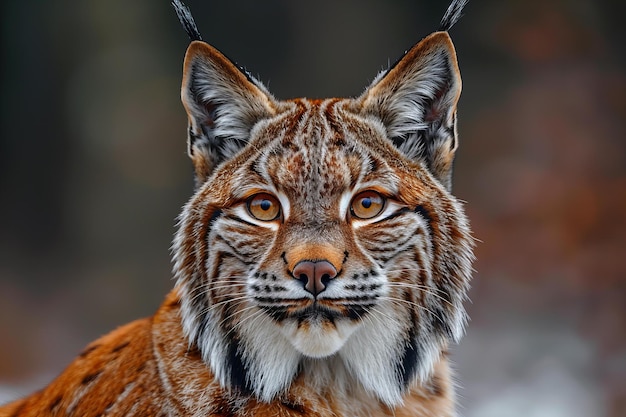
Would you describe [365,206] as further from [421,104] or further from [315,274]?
[421,104]

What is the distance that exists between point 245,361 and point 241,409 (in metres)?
0.21

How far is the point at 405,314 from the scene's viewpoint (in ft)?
11.6

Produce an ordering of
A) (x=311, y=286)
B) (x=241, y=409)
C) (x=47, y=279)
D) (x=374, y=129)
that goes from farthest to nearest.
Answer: (x=47, y=279) → (x=374, y=129) → (x=241, y=409) → (x=311, y=286)

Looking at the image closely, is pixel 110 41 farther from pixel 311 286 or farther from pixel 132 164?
pixel 311 286

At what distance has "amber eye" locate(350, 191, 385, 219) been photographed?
3.46m

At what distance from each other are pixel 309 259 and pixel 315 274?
7 cm

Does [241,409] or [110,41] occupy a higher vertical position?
[110,41]

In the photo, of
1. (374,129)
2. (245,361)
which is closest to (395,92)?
(374,129)

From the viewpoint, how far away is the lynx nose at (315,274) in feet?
10.3

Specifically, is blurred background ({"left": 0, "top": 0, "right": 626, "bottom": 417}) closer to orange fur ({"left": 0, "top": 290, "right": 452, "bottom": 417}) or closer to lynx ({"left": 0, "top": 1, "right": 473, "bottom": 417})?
orange fur ({"left": 0, "top": 290, "right": 452, "bottom": 417})

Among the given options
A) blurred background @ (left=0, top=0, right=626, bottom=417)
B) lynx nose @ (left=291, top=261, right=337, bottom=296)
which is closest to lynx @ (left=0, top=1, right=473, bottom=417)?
lynx nose @ (left=291, top=261, right=337, bottom=296)

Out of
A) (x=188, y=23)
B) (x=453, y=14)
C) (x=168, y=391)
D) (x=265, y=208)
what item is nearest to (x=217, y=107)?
(x=188, y=23)

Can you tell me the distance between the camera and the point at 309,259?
10.4ft

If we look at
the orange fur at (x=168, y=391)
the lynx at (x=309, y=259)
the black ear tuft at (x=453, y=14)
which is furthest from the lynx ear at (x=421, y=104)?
the orange fur at (x=168, y=391)
